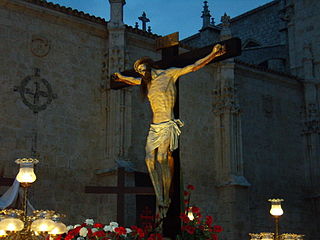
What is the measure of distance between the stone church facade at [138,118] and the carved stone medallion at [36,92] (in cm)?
3

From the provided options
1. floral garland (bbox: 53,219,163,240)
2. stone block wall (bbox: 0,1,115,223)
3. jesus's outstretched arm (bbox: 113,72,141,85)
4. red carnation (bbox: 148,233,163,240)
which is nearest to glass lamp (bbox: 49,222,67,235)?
floral garland (bbox: 53,219,163,240)

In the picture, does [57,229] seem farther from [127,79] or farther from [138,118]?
[138,118]

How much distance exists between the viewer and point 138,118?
1527 centimetres

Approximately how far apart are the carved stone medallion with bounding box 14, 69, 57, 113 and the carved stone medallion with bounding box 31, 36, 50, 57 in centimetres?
49

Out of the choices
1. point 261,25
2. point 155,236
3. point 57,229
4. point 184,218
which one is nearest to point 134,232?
point 155,236

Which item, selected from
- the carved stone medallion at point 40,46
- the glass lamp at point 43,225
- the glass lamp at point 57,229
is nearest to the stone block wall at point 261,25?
the carved stone medallion at point 40,46

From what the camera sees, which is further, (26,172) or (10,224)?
(26,172)

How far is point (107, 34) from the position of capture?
1514cm

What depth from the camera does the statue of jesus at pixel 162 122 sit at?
5.10 meters

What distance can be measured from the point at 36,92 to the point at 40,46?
1280 millimetres

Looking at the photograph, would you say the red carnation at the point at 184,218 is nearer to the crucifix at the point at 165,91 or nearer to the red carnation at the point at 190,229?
the red carnation at the point at 190,229

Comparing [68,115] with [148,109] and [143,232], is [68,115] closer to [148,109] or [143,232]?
[148,109]

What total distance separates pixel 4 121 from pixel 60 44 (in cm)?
277

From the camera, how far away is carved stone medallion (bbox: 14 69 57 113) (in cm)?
1336
